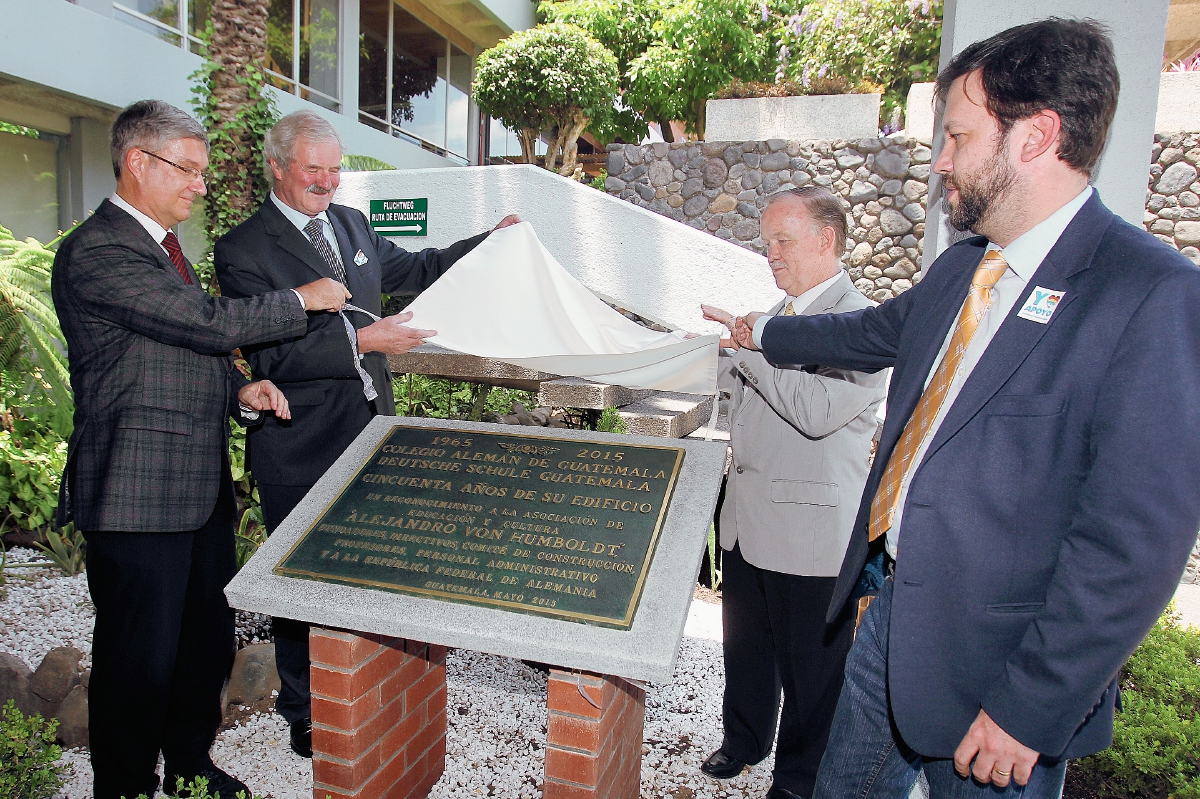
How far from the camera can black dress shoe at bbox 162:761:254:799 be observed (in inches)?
100

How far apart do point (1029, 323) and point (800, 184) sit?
6.87m

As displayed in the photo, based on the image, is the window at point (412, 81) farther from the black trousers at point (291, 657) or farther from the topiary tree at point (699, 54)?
the black trousers at point (291, 657)

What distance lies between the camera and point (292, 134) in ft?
9.24

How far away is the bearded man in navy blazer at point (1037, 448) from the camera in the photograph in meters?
1.22

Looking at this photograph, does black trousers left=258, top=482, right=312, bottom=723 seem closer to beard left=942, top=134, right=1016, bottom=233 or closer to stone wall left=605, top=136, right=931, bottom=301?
beard left=942, top=134, right=1016, bottom=233

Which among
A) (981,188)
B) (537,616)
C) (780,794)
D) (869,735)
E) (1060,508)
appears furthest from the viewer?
(780,794)

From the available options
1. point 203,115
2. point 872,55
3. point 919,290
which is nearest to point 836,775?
point 919,290

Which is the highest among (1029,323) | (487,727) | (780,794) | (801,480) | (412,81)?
(412,81)

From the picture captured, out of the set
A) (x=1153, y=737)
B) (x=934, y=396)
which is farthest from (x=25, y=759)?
(x=1153, y=737)

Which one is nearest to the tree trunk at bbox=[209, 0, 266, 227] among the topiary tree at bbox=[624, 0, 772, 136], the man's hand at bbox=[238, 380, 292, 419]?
the man's hand at bbox=[238, 380, 292, 419]

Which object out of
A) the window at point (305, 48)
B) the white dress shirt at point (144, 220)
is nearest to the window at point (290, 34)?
the window at point (305, 48)

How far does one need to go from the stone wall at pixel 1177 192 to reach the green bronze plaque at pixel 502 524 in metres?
7.52

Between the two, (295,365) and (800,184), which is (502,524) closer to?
(295,365)

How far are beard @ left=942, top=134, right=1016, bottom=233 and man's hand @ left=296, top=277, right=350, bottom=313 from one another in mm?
1867
